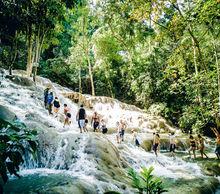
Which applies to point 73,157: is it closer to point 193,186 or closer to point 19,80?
point 193,186

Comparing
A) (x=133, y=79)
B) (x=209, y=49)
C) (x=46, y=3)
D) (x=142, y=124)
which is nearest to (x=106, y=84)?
(x=133, y=79)

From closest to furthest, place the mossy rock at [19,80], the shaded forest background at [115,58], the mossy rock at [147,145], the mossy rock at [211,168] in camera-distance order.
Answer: the mossy rock at [211,168]
the mossy rock at [147,145]
the mossy rock at [19,80]
the shaded forest background at [115,58]

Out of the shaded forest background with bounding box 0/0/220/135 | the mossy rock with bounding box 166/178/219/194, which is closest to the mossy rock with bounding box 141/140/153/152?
the shaded forest background with bounding box 0/0/220/135

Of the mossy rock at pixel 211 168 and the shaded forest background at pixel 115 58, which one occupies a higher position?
the shaded forest background at pixel 115 58

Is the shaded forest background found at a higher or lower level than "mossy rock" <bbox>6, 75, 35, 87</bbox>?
higher

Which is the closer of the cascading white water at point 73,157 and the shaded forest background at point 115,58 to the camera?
the cascading white water at point 73,157

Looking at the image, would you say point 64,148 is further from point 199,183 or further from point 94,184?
point 199,183

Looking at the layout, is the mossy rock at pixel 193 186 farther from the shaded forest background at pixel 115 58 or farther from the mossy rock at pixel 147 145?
the mossy rock at pixel 147 145

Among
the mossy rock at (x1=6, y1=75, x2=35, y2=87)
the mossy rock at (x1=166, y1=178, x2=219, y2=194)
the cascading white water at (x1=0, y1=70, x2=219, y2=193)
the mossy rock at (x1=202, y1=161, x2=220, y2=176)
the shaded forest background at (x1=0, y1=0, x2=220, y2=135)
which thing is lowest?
the mossy rock at (x1=166, y1=178, x2=219, y2=194)

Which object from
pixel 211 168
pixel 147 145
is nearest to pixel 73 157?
pixel 211 168

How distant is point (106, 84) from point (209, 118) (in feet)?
72.4

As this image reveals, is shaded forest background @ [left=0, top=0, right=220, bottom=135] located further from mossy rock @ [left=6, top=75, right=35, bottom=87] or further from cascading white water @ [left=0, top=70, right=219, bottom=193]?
cascading white water @ [left=0, top=70, right=219, bottom=193]

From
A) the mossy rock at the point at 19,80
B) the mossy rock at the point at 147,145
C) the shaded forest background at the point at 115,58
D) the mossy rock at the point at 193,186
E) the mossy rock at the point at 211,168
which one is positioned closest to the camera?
the mossy rock at the point at 193,186

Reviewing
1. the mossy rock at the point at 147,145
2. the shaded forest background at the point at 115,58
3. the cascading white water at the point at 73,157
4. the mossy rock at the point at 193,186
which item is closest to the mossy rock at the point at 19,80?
the shaded forest background at the point at 115,58
